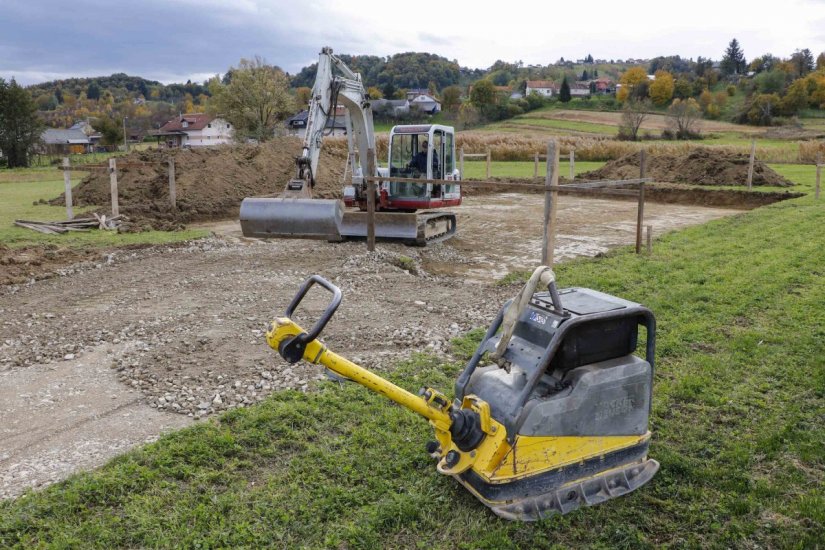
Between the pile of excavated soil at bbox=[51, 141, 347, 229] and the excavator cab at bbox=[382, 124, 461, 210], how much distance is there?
13.4 feet

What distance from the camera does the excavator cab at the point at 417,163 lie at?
14750 mm

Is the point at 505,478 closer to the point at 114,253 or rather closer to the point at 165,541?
the point at 165,541

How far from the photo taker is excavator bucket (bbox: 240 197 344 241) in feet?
43.1

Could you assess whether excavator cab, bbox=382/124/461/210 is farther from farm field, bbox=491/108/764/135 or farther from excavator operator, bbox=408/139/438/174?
farm field, bbox=491/108/764/135

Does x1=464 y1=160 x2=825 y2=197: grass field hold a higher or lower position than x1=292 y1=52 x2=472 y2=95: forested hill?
lower

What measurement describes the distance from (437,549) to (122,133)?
7228cm

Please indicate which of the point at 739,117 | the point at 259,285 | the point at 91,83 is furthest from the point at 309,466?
the point at 91,83

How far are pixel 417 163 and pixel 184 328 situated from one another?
8.67m

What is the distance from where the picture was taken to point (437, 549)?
3600mm

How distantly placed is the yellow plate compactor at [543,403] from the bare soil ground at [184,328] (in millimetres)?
2354

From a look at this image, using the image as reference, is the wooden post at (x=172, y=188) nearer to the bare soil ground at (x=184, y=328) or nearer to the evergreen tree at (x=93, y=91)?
the bare soil ground at (x=184, y=328)

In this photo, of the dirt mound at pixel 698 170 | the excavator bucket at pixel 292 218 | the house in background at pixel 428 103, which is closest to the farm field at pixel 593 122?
the house in background at pixel 428 103

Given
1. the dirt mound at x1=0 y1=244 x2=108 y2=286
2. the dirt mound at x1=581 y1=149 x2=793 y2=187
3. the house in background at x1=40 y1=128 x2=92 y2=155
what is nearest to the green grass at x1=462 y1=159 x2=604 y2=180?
the dirt mound at x1=581 y1=149 x2=793 y2=187

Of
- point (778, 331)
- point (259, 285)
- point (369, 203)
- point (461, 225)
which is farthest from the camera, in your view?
point (461, 225)
